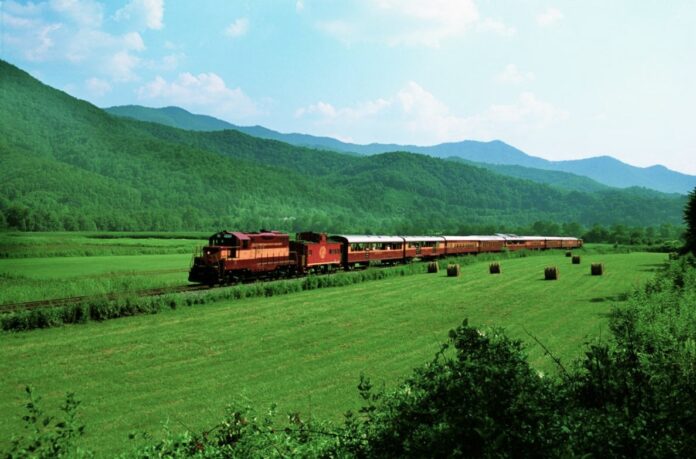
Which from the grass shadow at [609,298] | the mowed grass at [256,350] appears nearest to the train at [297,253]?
the mowed grass at [256,350]

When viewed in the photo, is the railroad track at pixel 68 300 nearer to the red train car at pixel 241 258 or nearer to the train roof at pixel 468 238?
the red train car at pixel 241 258

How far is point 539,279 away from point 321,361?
1250 inches

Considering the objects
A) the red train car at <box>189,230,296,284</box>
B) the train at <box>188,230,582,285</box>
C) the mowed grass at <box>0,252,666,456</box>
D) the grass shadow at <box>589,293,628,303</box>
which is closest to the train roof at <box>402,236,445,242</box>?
the train at <box>188,230,582,285</box>

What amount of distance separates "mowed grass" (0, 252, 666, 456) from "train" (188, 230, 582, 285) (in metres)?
5.74

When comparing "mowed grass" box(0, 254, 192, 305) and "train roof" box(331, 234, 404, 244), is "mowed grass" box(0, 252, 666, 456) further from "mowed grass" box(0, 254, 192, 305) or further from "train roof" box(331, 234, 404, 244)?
"train roof" box(331, 234, 404, 244)

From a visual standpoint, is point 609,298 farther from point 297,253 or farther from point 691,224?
point 297,253

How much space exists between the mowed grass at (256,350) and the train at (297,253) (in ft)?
18.8

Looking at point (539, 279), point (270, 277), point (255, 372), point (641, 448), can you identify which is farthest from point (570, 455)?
point (539, 279)

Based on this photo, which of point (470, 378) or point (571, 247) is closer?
point (470, 378)

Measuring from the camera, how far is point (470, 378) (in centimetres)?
535

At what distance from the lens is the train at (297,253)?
126 ft

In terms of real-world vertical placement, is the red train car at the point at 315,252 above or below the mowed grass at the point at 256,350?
above

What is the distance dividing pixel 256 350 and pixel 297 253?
2538 centimetres

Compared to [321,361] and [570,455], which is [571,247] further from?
[570,455]
